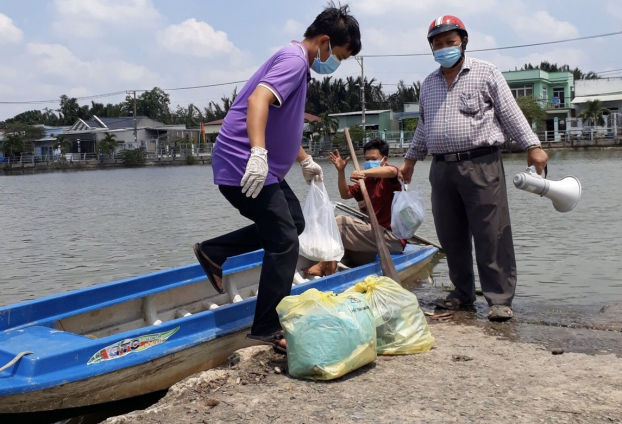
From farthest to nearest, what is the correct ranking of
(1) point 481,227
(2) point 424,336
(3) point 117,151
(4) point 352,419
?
1. (3) point 117,151
2. (1) point 481,227
3. (2) point 424,336
4. (4) point 352,419

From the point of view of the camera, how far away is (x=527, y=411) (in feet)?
10.8

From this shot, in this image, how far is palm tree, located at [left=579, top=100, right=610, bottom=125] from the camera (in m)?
55.2

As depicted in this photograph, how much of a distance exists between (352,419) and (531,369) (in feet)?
4.16

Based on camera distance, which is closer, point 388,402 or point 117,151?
point 388,402

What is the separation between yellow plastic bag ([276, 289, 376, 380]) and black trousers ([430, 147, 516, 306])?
5.57ft

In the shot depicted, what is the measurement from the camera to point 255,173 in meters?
3.74

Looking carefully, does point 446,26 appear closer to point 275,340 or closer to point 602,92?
point 275,340

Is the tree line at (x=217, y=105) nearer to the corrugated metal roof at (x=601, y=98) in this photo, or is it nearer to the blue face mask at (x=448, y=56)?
the corrugated metal roof at (x=601, y=98)

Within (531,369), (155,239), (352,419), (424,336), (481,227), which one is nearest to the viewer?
(352,419)

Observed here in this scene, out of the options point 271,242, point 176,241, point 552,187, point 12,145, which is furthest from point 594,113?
point 271,242

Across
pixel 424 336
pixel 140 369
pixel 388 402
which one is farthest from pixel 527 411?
pixel 140 369

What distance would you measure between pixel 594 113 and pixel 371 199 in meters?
53.8

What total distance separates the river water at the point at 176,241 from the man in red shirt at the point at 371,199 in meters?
1.65

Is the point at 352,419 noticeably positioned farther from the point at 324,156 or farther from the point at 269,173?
the point at 324,156
